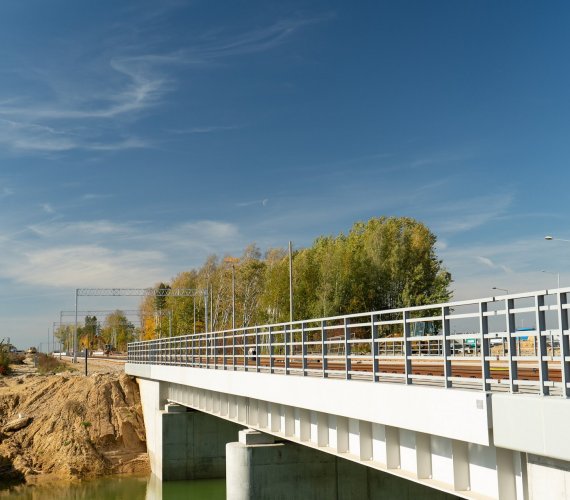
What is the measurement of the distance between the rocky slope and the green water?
1649 millimetres

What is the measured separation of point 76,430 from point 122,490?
7869mm

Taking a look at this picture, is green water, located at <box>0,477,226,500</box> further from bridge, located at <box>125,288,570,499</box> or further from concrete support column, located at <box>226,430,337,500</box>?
concrete support column, located at <box>226,430,337,500</box>

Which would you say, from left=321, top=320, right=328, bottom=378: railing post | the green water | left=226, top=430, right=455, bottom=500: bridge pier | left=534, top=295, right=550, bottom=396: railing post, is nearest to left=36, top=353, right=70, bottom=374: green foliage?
the green water

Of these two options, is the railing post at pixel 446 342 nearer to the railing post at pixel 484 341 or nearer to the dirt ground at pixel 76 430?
the railing post at pixel 484 341

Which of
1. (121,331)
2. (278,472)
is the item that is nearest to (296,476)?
(278,472)

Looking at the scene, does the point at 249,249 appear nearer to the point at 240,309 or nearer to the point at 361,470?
the point at 240,309

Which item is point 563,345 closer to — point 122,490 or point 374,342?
point 374,342

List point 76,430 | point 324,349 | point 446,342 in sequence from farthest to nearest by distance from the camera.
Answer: point 76,430 → point 324,349 → point 446,342

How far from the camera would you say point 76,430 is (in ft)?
143

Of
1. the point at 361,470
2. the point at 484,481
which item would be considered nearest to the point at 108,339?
the point at 361,470

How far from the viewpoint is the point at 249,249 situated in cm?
10575

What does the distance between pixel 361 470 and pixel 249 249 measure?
276 ft

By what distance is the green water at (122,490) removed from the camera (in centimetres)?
3403

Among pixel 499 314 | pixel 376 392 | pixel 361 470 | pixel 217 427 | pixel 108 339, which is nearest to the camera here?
pixel 499 314
